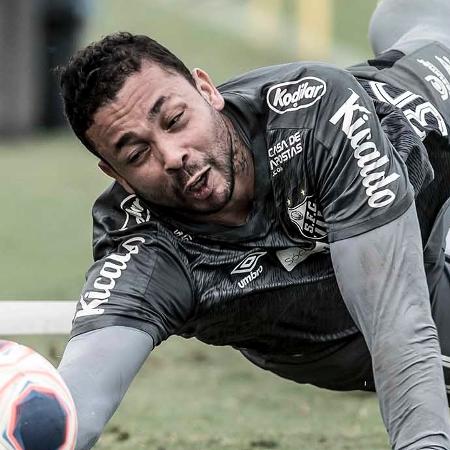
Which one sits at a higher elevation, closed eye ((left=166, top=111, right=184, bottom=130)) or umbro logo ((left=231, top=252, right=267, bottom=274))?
closed eye ((left=166, top=111, right=184, bottom=130))

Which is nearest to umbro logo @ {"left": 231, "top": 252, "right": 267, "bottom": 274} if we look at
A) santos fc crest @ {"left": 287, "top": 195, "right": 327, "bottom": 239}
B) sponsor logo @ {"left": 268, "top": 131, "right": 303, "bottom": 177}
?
santos fc crest @ {"left": 287, "top": 195, "right": 327, "bottom": 239}

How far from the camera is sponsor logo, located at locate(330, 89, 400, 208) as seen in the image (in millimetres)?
3523

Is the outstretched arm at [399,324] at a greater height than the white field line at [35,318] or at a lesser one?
greater

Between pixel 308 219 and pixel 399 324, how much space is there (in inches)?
21.3

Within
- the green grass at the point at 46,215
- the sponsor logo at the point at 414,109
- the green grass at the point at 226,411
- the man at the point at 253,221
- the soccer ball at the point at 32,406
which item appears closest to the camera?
the soccer ball at the point at 32,406

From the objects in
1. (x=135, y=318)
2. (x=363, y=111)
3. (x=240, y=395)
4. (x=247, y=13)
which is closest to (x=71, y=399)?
(x=135, y=318)

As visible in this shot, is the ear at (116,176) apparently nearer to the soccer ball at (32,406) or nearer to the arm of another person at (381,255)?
the arm of another person at (381,255)

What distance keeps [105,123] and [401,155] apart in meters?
0.85

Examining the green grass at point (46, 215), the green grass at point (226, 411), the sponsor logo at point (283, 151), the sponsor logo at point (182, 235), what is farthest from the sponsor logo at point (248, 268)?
the green grass at point (46, 215)

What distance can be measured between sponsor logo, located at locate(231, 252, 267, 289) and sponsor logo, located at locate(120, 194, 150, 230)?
0.31 m

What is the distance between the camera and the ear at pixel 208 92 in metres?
3.83

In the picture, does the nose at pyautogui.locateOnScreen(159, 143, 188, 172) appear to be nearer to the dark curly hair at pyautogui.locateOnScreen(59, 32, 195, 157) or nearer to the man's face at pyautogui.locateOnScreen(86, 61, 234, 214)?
the man's face at pyautogui.locateOnScreen(86, 61, 234, 214)

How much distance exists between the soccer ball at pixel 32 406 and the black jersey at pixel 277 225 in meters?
0.43

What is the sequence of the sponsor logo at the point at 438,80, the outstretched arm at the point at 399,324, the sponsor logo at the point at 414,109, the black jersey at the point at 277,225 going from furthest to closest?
the sponsor logo at the point at 438,80 → the sponsor logo at the point at 414,109 → the black jersey at the point at 277,225 → the outstretched arm at the point at 399,324
